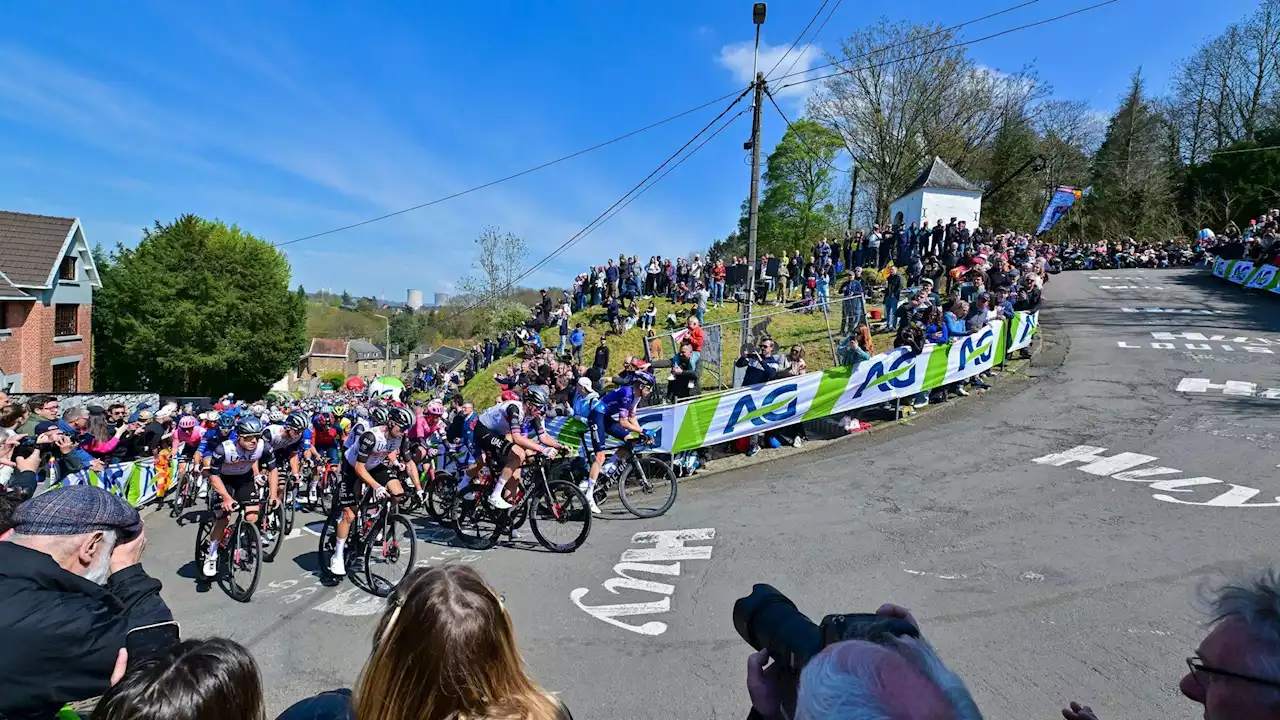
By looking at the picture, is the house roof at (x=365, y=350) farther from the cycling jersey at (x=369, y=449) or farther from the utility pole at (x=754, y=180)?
the cycling jersey at (x=369, y=449)

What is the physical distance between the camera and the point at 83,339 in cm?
3152

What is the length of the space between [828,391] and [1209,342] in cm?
1243

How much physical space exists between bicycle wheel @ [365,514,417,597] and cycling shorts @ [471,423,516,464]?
1.40 meters

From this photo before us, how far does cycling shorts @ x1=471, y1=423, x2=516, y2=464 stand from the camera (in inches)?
304

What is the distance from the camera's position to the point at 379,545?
688 cm

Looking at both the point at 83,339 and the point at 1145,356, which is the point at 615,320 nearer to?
the point at 1145,356

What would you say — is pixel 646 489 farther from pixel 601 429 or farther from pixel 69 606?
pixel 69 606

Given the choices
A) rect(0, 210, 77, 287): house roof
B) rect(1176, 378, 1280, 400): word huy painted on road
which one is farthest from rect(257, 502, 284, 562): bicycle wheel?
rect(0, 210, 77, 287): house roof

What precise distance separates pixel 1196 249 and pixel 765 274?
24.9 metres

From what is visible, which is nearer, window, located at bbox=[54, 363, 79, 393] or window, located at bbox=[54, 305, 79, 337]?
window, located at bbox=[54, 363, 79, 393]

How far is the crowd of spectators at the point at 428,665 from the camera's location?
1.28 metres

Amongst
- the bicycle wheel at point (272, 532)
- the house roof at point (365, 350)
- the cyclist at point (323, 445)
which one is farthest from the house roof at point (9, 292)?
the house roof at point (365, 350)

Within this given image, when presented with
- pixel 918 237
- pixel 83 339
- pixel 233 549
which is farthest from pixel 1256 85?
pixel 83 339

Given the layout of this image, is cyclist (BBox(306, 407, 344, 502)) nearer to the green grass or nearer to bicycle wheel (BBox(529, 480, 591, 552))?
bicycle wheel (BBox(529, 480, 591, 552))
